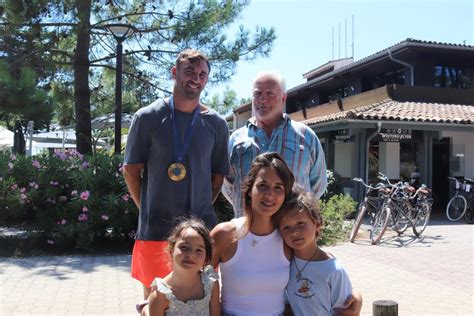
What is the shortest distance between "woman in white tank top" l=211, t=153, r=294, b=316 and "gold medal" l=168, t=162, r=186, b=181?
1.28 ft

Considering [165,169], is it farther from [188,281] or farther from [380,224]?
[380,224]

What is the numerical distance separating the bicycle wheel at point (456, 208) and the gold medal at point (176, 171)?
38.4 feet

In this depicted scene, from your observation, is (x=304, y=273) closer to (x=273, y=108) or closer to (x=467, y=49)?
(x=273, y=108)

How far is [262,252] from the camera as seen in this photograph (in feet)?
8.05

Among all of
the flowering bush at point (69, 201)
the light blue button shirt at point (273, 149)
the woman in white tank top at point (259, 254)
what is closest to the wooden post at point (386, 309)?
the woman in white tank top at point (259, 254)

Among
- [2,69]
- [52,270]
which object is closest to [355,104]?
[2,69]

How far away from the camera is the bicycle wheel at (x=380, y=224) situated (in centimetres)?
941

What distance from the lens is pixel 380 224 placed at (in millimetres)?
9641

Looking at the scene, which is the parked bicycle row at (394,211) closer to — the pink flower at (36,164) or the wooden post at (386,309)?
the pink flower at (36,164)

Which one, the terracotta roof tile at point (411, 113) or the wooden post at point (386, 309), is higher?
the terracotta roof tile at point (411, 113)

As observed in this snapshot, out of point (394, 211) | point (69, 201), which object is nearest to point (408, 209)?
point (394, 211)

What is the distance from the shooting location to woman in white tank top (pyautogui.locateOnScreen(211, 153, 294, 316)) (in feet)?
7.97

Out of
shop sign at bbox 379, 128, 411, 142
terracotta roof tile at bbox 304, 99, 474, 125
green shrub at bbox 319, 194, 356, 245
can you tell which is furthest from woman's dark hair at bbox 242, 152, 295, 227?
shop sign at bbox 379, 128, 411, 142

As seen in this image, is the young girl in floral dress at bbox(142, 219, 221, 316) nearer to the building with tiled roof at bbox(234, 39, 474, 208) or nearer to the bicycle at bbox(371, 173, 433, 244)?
the bicycle at bbox(371, 173, 433, 244)
